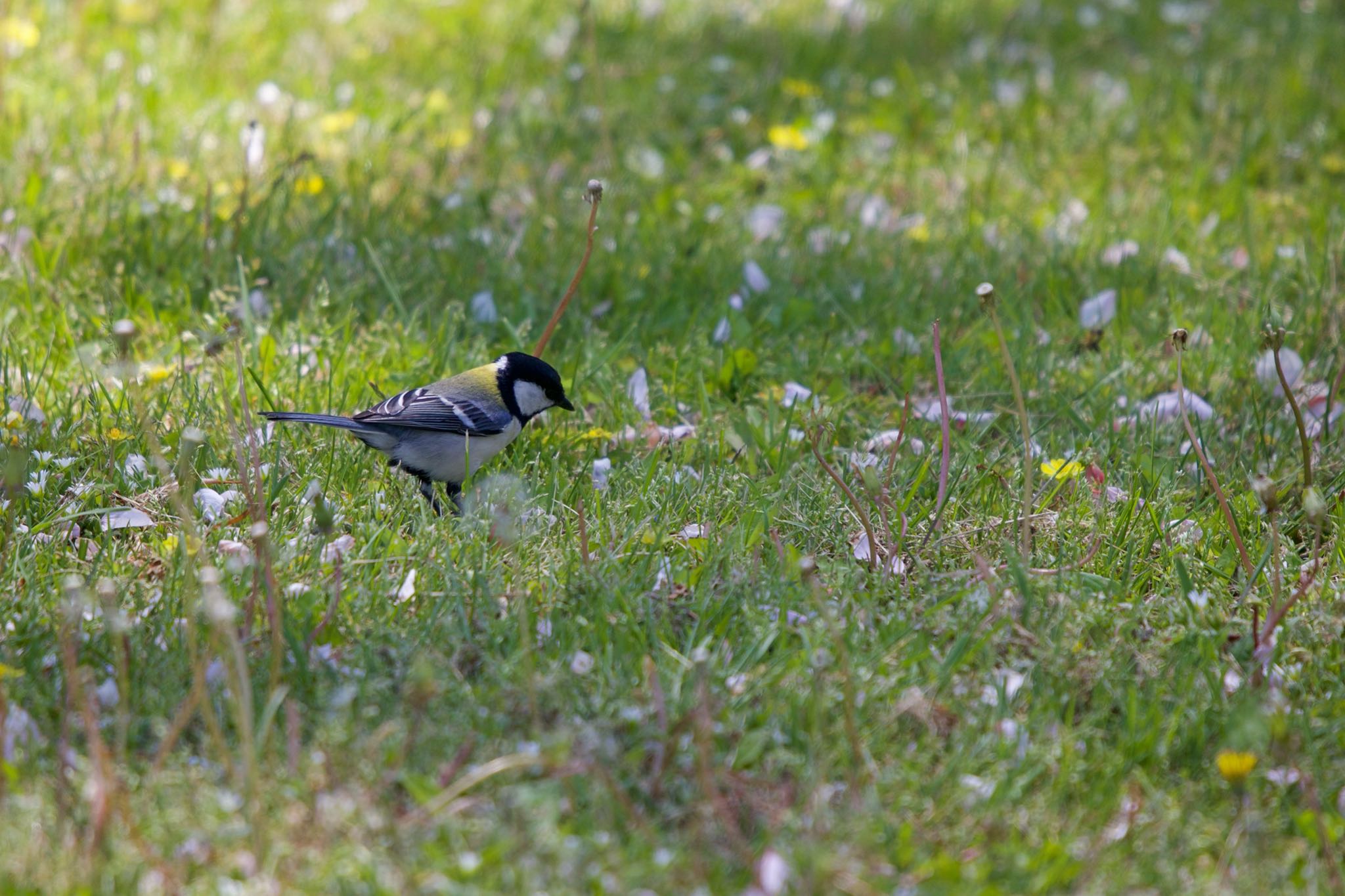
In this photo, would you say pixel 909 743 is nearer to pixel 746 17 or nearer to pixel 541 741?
pixel 541 741

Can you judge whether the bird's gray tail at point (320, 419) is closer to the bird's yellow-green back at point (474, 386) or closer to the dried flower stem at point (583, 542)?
the bird's yellow-green back at point (474, 386)

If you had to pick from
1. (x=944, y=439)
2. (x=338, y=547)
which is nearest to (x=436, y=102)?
(x=338, y=547)

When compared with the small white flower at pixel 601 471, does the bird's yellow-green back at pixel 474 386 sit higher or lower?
higher

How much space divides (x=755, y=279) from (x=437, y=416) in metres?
1.72

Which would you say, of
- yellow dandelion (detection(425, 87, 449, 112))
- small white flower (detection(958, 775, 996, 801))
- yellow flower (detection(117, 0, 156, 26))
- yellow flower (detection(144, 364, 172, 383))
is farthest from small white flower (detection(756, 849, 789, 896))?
yellow flower (detection(117, 0, 156, 26))

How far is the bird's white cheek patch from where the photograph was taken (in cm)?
373

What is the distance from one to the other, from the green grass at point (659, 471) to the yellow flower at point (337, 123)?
1.4 inches

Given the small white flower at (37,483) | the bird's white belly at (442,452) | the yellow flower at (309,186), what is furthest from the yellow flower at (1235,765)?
the yellow flower at (309,186)

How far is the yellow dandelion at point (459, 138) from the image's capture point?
19.3 feet

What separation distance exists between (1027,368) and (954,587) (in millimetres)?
1440

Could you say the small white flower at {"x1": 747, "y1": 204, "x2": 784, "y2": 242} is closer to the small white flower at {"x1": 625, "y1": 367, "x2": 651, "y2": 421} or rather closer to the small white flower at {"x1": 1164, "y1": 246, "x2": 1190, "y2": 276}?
the small white flower at {"x1": 625, "y1": 367, "x2": 651, "y2": 421}

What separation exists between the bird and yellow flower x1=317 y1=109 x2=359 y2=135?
2.49 m

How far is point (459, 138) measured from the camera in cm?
596

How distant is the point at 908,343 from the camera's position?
4527 millimetres
